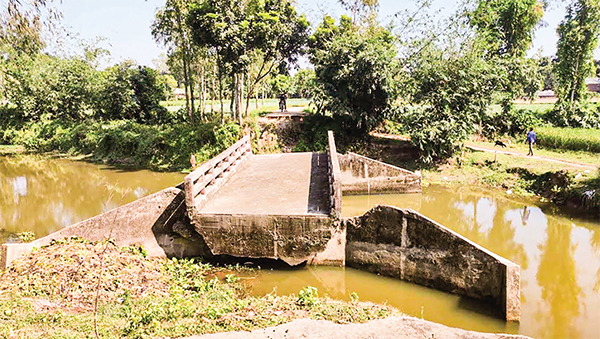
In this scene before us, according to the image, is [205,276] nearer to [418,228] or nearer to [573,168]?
[418,228]

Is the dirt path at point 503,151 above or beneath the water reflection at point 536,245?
above

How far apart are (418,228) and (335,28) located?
16038mm

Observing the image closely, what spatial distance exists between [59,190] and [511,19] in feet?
86.3

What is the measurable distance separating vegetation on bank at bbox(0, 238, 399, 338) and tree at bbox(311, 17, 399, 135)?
1305cm

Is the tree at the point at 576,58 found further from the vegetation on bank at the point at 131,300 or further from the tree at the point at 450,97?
the vegetation on bank at the point at 131,300

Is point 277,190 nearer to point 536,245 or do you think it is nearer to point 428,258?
point 428,258

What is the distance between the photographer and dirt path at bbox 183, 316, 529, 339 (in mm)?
4523

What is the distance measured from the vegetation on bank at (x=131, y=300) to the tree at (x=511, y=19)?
821 inches

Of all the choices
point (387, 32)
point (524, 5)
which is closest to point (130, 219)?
point (387, 32)

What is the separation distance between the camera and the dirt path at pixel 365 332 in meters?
4.52

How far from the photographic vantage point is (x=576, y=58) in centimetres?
2470

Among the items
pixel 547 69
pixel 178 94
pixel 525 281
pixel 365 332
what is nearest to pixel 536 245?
pixel 525 281

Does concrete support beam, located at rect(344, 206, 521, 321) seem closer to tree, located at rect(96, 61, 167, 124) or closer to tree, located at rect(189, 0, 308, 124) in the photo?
tree, located at rect(189, 0, 308, 124)

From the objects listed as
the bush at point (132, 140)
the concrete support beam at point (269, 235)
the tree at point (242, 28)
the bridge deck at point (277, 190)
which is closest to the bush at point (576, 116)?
the tree at point (242, 28)
